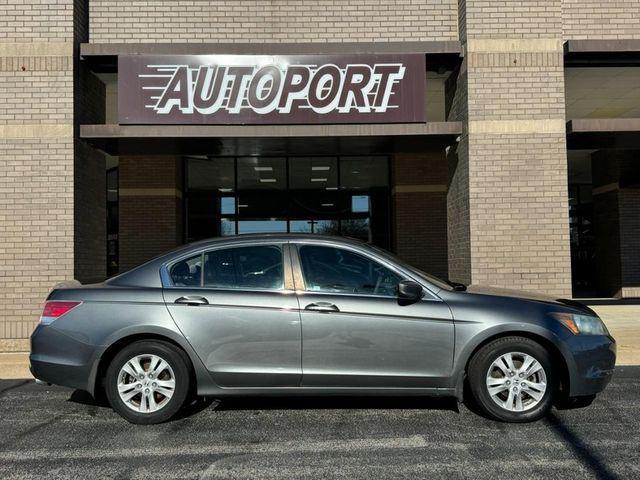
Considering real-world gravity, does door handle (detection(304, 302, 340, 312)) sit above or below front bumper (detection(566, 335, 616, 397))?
above

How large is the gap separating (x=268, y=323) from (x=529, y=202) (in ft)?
18.6

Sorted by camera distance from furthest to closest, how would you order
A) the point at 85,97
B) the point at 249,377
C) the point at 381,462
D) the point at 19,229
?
the point at 85,97 → the point at 19,229 → the point at 249,377 → the point at 381,462

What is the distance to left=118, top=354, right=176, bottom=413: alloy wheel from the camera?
4.68 metres

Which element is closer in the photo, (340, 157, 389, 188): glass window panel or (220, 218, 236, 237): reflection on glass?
(340, 157, 389, 188): glass window panel

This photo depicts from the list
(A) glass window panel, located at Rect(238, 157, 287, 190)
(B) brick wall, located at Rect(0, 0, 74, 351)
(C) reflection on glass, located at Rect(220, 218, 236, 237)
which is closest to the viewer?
(B) brick wall, located at Rect(0, 0, 74, 351)

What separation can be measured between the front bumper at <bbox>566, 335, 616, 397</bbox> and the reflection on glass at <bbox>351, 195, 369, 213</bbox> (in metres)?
9.79

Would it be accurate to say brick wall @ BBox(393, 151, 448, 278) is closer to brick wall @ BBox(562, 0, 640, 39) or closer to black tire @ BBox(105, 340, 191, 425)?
brick wall @ BBox(562, 0, 640, 39)

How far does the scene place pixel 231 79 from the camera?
28.6ft

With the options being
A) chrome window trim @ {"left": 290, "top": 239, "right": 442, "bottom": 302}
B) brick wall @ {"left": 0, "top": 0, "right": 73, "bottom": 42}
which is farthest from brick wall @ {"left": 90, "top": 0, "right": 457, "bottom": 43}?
chrome window trim @ {"left": 290, "top": 239, "right": 442, "bottom": 302}

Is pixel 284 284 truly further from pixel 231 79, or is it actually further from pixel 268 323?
pixel 231 79

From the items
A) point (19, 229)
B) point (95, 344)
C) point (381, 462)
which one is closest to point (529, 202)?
point (381, 462)

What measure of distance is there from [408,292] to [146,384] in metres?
2.32

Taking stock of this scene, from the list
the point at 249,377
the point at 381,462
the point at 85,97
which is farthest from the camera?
the point at 85,97

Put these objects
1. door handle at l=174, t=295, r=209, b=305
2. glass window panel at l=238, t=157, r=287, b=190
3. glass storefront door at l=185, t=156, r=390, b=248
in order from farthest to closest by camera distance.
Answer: glass storefront door at l=185, t=156, r=390, b=248, glass window panel at l=238, t=157, r=287, b=190, door handle at l=174, t=295, r=209, b=305
